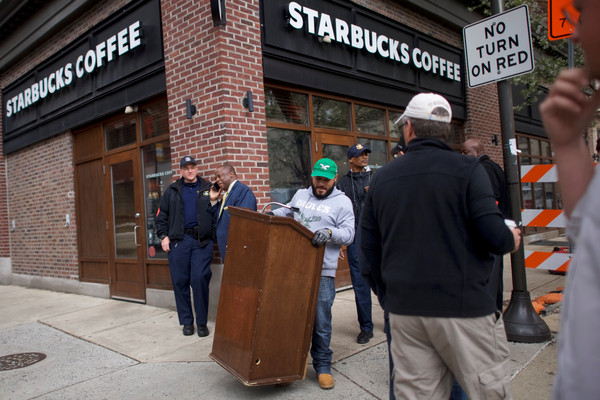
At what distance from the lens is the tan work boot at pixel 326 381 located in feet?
11.9

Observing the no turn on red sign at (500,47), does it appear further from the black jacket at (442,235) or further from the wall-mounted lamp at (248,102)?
the black jacket at (442,235)

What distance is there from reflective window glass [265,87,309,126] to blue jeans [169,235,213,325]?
2.13 meters

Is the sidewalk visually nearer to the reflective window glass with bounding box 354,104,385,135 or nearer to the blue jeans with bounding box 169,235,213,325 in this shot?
the blue jeans with bounding box 169,235,213,325

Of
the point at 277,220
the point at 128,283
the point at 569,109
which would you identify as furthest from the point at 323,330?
the point at 128,283

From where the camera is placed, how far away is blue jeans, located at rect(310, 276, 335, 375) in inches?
→ 146

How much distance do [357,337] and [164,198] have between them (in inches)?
115

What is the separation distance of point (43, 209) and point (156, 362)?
6513 millimetres

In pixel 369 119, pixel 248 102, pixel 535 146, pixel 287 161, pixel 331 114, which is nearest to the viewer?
pixel 248 102

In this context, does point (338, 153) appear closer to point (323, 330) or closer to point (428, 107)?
point (323, 330)

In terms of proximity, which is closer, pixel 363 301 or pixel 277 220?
pixel 277 220

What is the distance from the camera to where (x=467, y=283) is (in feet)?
6.42

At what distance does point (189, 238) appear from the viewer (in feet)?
18.4

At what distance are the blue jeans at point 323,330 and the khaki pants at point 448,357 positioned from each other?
5.30 ft

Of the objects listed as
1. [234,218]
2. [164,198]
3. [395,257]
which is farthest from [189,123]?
[395,257]
